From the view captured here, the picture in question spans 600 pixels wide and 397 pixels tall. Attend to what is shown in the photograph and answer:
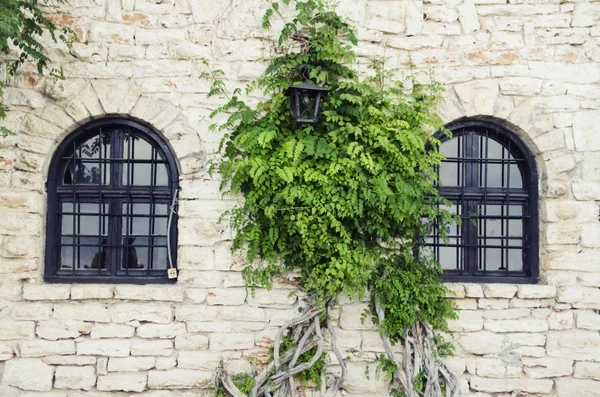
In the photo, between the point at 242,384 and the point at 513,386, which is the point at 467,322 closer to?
the point at 513,386

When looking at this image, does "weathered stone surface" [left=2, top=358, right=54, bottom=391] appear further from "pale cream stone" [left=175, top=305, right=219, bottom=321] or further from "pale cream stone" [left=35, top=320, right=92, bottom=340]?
"pale cream stone" [left=175, top=305, right=219, bottom=321]

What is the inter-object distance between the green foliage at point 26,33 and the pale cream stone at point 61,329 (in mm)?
1516

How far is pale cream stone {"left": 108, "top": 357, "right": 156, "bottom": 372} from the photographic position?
12.6ft

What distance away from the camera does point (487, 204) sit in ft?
13.6

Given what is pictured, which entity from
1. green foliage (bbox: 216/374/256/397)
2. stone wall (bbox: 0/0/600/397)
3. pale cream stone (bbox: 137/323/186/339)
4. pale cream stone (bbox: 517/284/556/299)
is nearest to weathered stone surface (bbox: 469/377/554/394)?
stone wall (bbox: 0/0/600/397)

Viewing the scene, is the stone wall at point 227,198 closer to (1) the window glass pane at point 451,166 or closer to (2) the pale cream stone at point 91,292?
(2) the pale cream stone at point 91,292

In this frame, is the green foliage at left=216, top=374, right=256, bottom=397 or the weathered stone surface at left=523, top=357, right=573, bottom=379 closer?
the green foliage at left=216, top=374, right=256, bottom=397

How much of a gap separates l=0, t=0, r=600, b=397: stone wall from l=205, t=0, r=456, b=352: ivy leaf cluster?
0.64ft

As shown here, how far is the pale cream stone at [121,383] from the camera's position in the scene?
150 inches

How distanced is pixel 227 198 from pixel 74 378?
1858mm

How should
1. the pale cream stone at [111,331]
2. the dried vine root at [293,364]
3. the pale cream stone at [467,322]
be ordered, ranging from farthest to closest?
the pale cream stone at [467,322] → the pale cream stone at [111,331] → the dried vine root at [293,364]

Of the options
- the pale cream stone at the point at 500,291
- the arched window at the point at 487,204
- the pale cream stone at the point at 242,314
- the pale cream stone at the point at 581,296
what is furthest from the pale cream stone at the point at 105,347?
the pale cream stone at the point at 581,296

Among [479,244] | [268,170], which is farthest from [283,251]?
[479,244]

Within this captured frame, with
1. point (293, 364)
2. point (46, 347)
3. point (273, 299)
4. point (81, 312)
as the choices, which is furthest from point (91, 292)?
point (293, 364)
